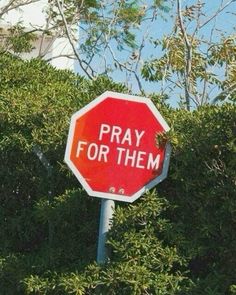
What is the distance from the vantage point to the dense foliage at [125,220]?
3574mm

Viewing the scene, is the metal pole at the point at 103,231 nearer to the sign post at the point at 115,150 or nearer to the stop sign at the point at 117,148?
the sign post at the point at 115,150

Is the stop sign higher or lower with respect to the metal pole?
higher

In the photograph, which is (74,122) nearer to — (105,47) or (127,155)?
(127,155)

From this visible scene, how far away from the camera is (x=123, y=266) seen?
3.56 m

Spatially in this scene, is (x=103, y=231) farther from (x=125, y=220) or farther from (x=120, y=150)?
(x=120, y=150)

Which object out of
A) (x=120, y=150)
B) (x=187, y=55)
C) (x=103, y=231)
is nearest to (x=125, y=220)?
(x=103, y=231)

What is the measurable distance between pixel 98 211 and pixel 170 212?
46 cm

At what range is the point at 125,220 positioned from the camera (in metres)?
3.65

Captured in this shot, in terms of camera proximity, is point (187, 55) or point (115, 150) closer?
point (115, 150)

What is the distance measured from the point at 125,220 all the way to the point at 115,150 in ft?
1.19

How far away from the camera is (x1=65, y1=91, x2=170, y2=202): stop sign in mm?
3578

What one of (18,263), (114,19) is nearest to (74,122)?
(18,263)

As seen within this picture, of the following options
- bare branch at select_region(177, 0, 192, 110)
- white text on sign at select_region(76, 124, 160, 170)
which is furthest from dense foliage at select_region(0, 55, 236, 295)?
bare branch at select_region(177, 0, 192, 110)

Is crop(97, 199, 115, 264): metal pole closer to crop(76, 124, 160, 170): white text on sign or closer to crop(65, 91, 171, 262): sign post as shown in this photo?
crop(65, 91, 171, 262): sign post
